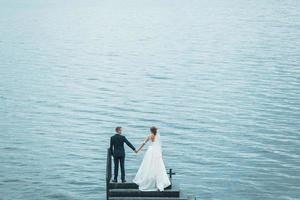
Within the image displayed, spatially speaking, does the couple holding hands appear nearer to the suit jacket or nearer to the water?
the suit jacket

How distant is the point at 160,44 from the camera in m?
123

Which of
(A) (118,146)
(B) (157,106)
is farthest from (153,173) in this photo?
(B) (157,106)

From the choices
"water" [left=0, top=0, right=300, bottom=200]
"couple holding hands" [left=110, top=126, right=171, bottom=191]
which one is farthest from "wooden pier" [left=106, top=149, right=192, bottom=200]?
"water" [left=0, top=0, right=300, bottom=200]

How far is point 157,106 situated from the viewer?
221ft

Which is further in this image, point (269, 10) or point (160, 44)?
point (269, 10)

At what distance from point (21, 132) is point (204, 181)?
66.2 feet

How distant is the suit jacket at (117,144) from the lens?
27.5 metres

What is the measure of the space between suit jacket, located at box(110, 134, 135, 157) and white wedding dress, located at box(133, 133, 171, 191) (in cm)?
91

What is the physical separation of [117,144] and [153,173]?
1.84 m

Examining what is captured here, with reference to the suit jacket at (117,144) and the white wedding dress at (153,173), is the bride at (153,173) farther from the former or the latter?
the suit jacket at (117,144)

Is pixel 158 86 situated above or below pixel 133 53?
below

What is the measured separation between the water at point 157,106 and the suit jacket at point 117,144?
505 inches

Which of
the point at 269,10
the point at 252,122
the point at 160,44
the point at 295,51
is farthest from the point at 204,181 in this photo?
the point at 269,10

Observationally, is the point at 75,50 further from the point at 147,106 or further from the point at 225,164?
the point at 225,164
